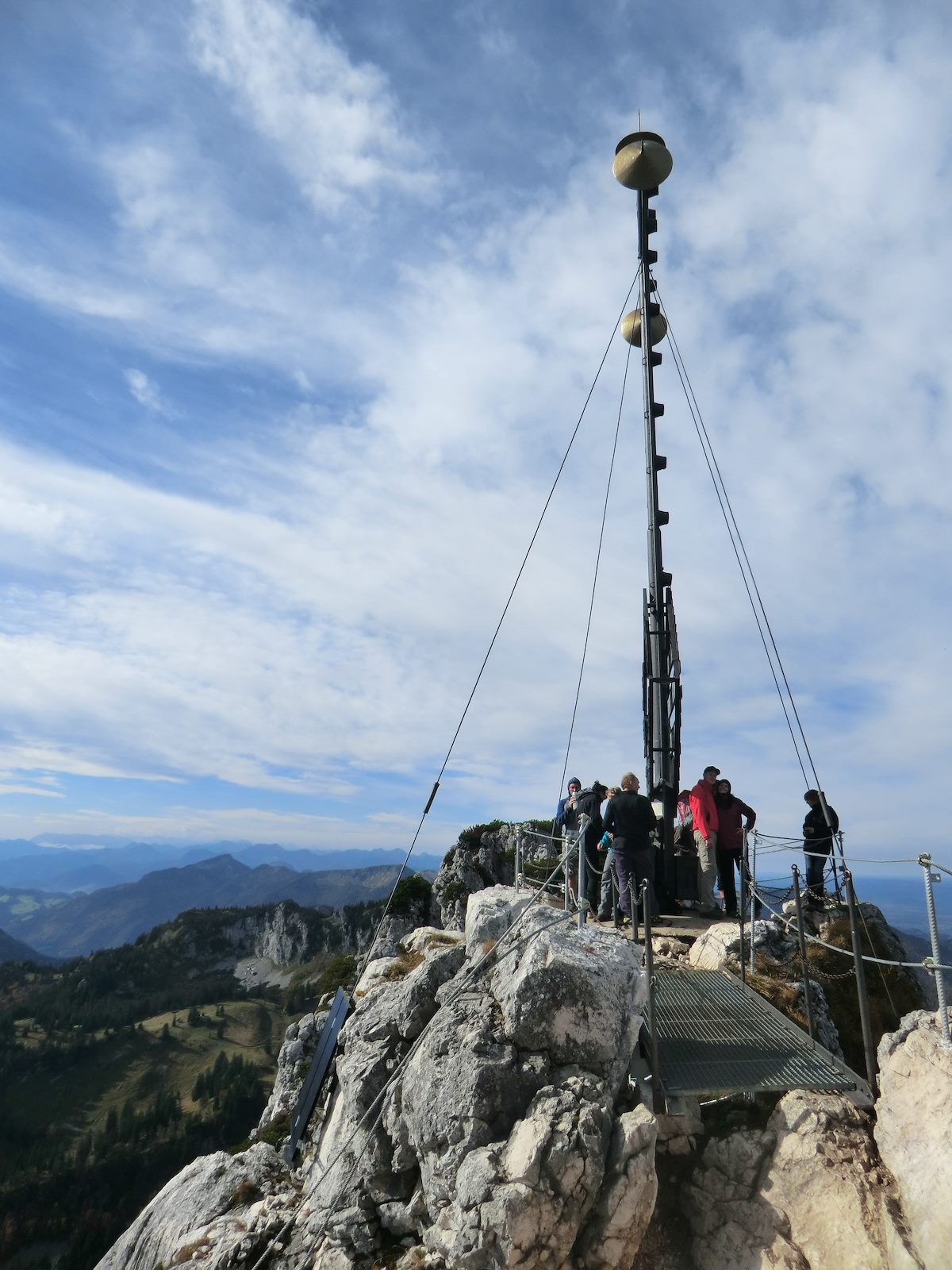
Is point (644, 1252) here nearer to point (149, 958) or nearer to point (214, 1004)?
point (214, 1004)

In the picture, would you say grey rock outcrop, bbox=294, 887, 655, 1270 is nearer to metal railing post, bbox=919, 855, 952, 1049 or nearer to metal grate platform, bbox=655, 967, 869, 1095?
metal grate platform, bbox=655, 967, 869, 1095

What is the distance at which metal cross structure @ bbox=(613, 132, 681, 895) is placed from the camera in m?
14.5

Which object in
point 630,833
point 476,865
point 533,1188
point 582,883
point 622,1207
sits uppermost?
point 630,833

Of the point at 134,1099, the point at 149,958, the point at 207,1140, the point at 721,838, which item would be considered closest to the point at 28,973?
the point at 149,958

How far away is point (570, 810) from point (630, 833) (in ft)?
10.6

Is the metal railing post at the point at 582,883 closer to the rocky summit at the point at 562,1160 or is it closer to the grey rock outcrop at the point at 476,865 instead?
the rocky summit at the point at 562,1160

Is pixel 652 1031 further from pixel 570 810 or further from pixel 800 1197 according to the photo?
pixel 570 810

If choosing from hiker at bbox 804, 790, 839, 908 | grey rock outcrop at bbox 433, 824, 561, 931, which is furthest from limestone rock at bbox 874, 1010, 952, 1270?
grey rock outcrop at bbox 433, 824, 561, 931

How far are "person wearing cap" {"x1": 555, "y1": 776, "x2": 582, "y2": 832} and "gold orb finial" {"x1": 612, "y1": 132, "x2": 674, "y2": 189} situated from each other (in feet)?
46.1

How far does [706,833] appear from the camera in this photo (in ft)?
46.0

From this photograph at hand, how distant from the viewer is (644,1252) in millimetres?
6391

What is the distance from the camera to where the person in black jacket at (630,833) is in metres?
11.2

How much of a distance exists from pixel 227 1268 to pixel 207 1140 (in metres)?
88.1

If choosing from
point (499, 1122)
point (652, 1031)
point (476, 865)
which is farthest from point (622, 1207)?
point (476, 865)
